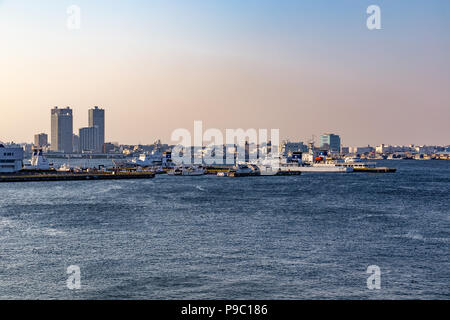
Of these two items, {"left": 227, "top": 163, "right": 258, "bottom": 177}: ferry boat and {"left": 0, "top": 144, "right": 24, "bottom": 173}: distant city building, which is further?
{"left": 227, "top": 163, "right": 258, "bottom": 177}: ferry boat

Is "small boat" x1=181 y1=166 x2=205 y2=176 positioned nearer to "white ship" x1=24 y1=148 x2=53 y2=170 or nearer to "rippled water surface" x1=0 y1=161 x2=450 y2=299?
"white ship" x1=24 y1=148 x2=53 y2=170

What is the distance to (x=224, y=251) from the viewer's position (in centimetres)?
1911

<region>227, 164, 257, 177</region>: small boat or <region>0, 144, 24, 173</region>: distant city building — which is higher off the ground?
<region>0, 144, 24, 173</region>: distant city building

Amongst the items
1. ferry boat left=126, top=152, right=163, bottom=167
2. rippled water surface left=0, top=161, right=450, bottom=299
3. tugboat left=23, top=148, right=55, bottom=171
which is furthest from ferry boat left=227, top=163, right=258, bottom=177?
rippled water surface left=0, top=161, right=450, bottom=299

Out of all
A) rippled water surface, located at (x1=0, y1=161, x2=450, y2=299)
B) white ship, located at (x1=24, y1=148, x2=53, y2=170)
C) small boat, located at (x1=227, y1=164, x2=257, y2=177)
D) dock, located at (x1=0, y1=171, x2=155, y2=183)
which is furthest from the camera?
small boat, located at (x1=227, y1=164, x2=257, y2=177)

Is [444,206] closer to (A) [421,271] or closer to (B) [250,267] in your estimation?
(A) [421,271]

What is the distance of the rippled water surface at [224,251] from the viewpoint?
554 inches

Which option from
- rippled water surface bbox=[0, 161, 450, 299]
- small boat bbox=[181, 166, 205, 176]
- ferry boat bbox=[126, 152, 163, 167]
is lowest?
rippled water surface bbox=[0, 161, 450, 299]

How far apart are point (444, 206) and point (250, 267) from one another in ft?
83.3

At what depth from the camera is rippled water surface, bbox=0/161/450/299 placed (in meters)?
14.1

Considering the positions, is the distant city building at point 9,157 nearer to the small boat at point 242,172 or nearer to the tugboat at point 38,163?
the tugboat at point 38,163

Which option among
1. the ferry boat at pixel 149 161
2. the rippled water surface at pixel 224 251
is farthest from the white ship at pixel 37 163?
the rippled water surface at pixel 224 251

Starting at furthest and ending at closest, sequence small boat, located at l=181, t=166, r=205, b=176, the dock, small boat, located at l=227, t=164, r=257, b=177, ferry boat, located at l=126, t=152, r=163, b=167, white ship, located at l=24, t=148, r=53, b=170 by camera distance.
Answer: ferry boat, located at l=126, t=152, r=163, b=167
small boat, located at l=181, t=166, r=205, b=176
small boat, located at l=227, t=164, r=257, b=177
white ship, located at l=24, t=148, r=53, b=170
the dock

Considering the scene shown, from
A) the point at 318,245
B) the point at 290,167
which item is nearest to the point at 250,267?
the point at 318,245
